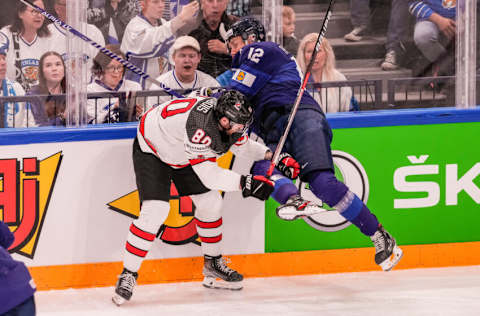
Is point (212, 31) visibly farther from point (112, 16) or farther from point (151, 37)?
point (112, 16)

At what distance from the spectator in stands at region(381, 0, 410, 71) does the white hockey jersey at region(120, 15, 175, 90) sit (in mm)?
1109

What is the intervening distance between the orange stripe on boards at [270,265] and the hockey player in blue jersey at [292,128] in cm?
48

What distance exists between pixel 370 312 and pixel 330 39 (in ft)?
4.66

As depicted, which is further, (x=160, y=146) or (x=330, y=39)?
(x=330, y=39)

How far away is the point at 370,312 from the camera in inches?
156

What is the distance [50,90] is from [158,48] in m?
0.57

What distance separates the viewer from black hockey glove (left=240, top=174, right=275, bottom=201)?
148 inches

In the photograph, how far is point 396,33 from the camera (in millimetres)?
4543

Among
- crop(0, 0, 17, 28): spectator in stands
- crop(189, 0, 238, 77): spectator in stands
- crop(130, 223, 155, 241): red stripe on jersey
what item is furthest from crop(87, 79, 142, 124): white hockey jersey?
crop(130, 223, 155, 241): red stripe on jersey

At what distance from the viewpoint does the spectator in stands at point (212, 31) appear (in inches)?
174

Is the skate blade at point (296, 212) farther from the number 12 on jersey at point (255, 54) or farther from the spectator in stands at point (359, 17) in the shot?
the spectator in stands at point (359, 17)

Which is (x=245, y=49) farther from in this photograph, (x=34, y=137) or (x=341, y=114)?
(x=34, y=137)

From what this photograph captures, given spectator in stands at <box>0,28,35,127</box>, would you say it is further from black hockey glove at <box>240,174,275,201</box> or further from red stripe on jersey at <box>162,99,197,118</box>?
black hockey glove at <box>240,174,275,201</box>

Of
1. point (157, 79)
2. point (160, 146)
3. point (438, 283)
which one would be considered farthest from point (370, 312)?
point (157, 79)
